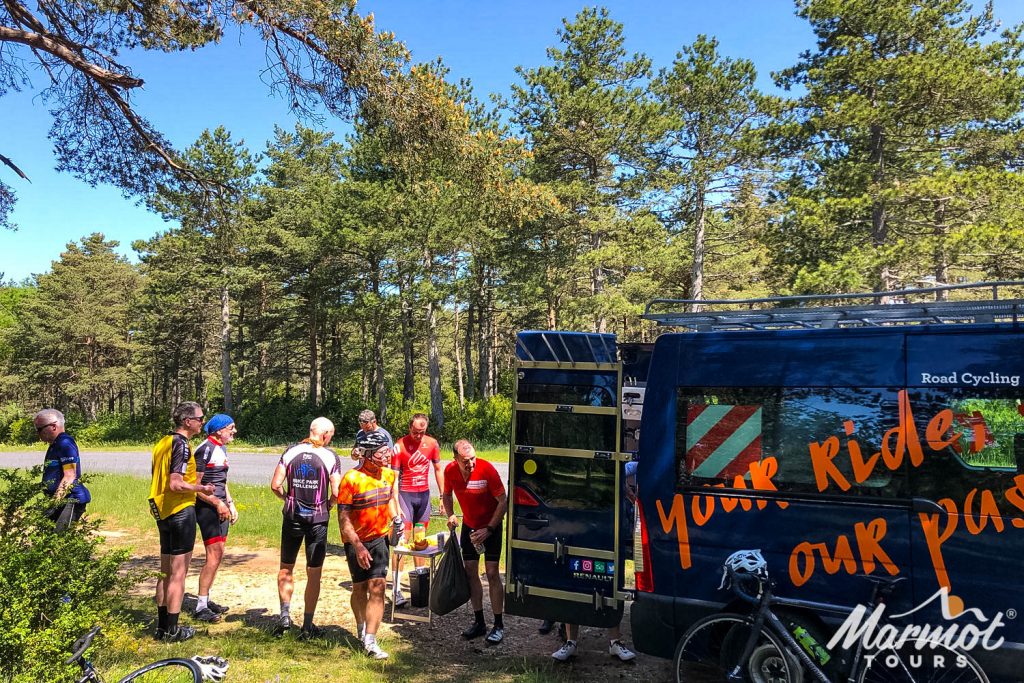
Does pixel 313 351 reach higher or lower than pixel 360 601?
higher

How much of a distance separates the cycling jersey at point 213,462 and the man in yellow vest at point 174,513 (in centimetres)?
20

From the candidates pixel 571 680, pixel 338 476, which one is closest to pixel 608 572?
pixel 571 680

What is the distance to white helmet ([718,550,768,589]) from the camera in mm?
4051

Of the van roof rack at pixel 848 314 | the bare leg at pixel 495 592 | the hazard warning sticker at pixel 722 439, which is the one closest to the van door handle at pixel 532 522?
the bare leg at pixel 495 592

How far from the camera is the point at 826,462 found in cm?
398

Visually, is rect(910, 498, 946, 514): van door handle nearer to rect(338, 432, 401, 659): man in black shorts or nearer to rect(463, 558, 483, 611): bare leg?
rect(463, 558, 483, 611): bare leg

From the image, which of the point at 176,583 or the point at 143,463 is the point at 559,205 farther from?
the point at 143,463

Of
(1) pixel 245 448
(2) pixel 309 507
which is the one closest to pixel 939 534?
(2) pixel 309 507

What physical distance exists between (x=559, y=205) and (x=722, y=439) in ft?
24.6

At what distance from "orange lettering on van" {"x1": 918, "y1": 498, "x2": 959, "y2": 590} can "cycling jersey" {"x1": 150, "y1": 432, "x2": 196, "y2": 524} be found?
540 cm

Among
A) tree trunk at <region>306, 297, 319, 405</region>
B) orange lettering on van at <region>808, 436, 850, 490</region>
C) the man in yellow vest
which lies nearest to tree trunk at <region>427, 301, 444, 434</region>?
tree trunk at <region>306, 297, 319, 405</region>

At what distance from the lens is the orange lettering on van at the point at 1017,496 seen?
11.6 ft

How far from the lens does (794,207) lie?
20641mm

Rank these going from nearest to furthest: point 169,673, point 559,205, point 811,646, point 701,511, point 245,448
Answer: point 169,673
point 811,646
point 701,511
point 559,205
point 245,448
